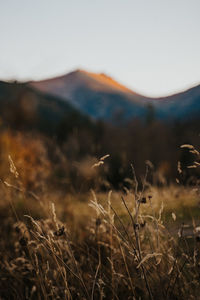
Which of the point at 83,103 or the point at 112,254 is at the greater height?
the point at 112,254

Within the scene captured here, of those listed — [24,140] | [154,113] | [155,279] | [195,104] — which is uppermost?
[195,104]

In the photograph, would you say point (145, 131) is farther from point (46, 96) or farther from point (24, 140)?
point (46, 96)

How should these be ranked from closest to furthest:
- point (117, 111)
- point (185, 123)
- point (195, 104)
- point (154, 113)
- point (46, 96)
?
point (195, 104) < point (185, 123) < point (117, 111) < point (154, 113) < point (46, 96)

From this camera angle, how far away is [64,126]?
1892 inches

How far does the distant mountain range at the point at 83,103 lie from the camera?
4348 millimetres

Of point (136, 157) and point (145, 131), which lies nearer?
point (136, 157)

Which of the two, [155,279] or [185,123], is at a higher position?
[155,279]

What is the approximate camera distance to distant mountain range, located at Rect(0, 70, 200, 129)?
14.3 ft

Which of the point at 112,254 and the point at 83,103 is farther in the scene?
the point at 83,103

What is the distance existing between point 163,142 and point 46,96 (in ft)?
356

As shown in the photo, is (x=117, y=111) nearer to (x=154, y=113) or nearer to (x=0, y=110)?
(x=154, y=113)

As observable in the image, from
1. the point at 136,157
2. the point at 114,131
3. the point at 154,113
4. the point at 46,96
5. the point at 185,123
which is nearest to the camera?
the point at 136,157

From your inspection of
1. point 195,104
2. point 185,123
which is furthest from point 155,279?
point 185,123

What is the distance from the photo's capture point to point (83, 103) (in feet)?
408
